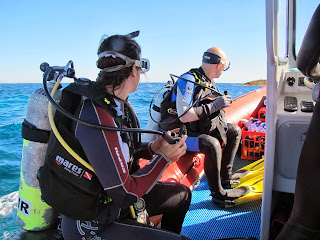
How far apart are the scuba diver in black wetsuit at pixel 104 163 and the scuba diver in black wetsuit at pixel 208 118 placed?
1.25m

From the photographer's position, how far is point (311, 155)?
1181 millimetres

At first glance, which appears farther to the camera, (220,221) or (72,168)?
(220,221)

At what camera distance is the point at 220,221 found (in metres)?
2.48

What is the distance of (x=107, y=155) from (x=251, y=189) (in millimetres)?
2031

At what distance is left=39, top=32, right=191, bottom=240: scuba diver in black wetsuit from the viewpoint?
Answer: 4.34 feet

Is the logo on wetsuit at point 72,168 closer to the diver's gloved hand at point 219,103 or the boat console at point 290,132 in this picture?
the boat console at point 290,132

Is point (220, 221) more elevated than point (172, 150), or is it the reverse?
point (172, 150)

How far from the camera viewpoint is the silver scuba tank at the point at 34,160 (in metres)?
1.59

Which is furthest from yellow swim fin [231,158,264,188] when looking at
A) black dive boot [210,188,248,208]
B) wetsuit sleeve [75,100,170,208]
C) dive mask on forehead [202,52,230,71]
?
wetsuit sleeve [75,100,170,208]

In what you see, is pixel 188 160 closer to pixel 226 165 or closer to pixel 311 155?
pixel 226 165

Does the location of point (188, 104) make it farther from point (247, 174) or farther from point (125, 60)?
point (125, 60)

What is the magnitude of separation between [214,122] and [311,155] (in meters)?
1.84

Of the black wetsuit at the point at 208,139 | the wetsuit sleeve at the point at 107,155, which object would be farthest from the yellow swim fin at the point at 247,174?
the wetsuit sleeve at the point at 107,155

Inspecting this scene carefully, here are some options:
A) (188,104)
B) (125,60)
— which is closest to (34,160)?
(125,60)
